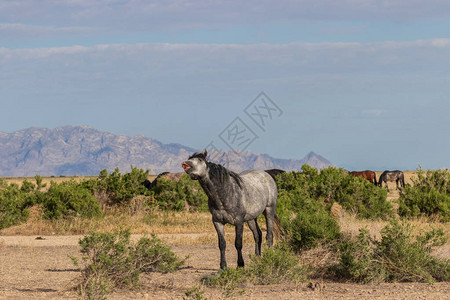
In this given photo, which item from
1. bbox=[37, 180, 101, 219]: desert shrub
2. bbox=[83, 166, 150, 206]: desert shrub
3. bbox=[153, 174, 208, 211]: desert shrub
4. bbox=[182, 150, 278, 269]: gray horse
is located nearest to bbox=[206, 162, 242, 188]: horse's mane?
bbox=[182, 150, 278, 269]: gray horse

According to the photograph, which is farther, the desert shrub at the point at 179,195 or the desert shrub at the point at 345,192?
the desert shrub at the point at 179,195

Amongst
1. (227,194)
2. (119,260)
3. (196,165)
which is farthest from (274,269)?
(119,260)

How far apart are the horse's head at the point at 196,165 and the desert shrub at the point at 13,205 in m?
13.8

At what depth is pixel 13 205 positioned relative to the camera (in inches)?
941

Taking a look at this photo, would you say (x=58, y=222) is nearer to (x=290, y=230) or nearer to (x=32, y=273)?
(x=32, y=273)

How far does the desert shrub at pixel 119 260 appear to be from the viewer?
11.0 metres

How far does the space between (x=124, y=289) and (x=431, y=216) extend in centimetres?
1671

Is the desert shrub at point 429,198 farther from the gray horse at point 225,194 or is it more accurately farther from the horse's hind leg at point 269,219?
the gray horse at point 225,194

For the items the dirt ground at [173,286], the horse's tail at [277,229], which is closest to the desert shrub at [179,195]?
the dirt ground at [173,286]

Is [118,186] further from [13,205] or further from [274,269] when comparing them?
[274,269]

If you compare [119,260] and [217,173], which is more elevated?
[217,173]

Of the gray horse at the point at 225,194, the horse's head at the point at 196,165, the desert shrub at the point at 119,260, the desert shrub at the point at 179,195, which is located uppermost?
the horse's head at the point at 196,165

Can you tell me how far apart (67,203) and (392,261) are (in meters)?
15.5

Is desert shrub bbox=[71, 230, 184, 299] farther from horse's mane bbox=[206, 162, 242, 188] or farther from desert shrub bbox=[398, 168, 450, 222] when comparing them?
desert shrub bbox=[398, 168, 450, 222]
